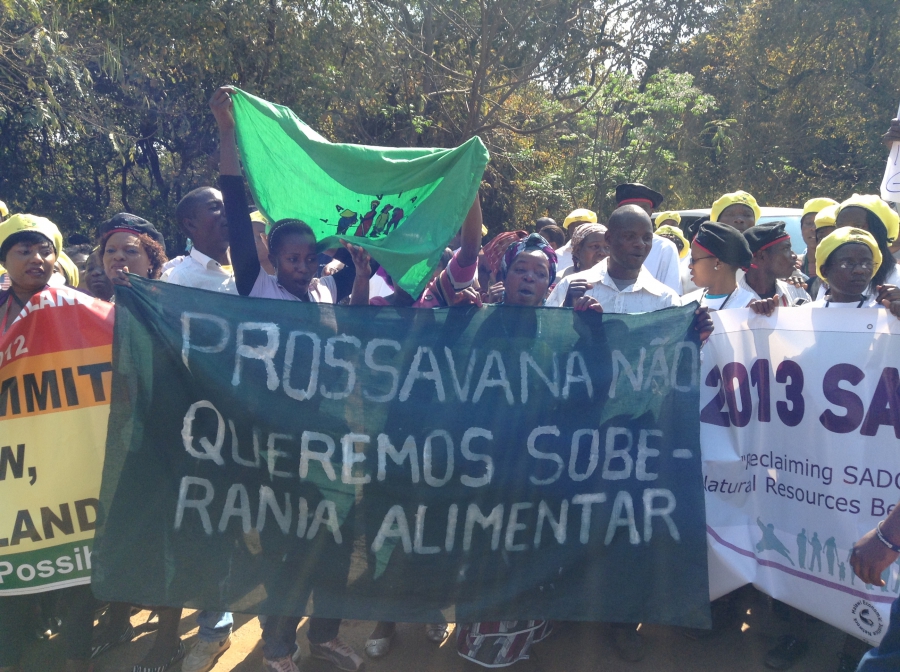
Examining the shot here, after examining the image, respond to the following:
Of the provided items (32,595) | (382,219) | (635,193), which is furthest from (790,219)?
(32,595)

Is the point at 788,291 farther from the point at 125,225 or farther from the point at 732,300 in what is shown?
the point at 125,225

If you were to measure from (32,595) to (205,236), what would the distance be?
1.74 m

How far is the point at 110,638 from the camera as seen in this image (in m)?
3.62

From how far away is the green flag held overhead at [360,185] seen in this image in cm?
344

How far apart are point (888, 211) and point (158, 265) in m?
3.86

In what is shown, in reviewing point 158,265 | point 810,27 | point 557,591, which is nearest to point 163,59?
point 158,265

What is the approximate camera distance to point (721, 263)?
13.4ft

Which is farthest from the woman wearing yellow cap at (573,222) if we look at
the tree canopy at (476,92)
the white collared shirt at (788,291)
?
the tree canopy at (476,92)

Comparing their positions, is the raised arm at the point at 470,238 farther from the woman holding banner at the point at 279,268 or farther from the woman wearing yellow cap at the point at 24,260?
the woman wearing yellow cap at the point at 24,260

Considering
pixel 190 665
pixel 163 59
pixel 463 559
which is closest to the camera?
pixel 463 559

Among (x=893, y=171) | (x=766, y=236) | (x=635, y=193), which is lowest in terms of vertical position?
(x=766, y=236)

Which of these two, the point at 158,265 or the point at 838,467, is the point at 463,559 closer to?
the point at 838,467

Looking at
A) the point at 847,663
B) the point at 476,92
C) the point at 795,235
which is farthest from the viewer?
the point at 476,92

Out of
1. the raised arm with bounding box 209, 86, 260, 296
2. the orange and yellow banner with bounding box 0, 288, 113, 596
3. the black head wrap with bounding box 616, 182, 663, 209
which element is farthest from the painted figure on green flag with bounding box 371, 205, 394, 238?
the black head wrap with bounding box 616, 182, 663, 209
